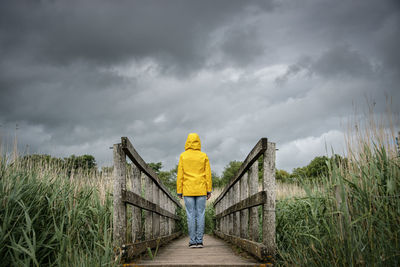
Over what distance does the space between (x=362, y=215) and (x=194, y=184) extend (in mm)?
3140

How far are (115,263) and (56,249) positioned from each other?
0.66 metres

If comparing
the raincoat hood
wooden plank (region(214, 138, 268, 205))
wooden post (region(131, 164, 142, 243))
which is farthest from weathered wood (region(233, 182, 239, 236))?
wooden post (region(131, 164, 142, 243))

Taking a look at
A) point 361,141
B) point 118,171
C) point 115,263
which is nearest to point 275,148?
point 361,141

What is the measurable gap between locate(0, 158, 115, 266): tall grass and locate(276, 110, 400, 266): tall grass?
1.90 m

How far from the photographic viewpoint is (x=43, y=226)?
3475 mm

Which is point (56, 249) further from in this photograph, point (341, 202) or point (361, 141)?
point (361, 141)

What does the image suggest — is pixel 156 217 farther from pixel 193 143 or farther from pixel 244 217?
pixel 244 217

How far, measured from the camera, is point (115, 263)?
10.2 feet

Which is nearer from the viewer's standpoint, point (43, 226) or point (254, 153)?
point (43, 226)

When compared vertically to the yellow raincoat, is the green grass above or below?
below

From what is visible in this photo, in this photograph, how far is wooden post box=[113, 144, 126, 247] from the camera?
11.4 ft

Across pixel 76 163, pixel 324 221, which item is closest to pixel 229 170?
pixel 76 163

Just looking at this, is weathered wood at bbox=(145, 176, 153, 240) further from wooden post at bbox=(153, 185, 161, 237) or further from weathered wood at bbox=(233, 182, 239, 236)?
weathered wood at bbox=(233, 182, 239, 236)

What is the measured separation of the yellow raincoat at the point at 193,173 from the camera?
17.9 feet
